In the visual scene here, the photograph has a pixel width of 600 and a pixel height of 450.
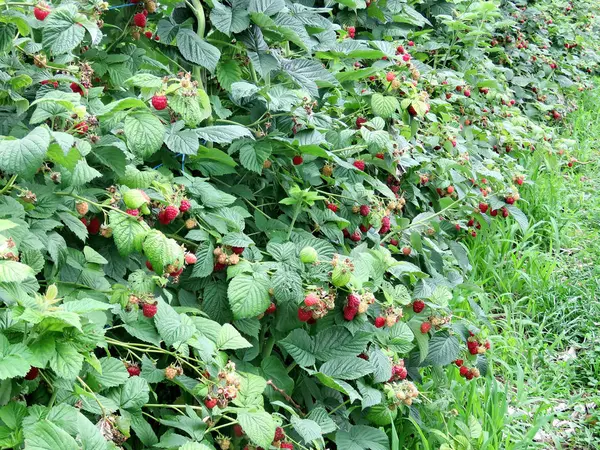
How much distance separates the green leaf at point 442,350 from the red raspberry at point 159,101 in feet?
3.96

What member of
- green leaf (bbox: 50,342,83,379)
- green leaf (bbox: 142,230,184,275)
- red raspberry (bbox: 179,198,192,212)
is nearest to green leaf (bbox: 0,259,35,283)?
green leaf (bbox: 50,342,83,379)

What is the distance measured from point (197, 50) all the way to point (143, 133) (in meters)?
0.54

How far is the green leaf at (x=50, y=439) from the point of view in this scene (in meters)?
1.22

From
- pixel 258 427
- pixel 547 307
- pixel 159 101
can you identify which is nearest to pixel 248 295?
pixel 258 427

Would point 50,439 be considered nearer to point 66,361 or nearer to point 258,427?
point 66,361

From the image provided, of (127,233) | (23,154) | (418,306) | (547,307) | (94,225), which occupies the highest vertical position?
(23,154)

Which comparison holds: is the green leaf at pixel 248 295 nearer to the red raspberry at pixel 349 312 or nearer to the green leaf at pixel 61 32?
the red raspberry at pixel 349 312

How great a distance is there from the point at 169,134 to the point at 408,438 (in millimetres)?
1318

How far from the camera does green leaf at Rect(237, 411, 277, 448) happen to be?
1.57 m

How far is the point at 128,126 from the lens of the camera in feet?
5.74

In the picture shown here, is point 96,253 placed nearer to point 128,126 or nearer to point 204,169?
point 128,126

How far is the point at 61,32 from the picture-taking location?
5.79 ft

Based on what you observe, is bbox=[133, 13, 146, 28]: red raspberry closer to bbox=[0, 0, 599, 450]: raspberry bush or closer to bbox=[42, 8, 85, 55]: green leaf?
bbox=[0, 0, 599, 450]: raspberry bush

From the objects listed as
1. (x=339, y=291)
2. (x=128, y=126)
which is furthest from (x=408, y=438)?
(x=128, y=126)
